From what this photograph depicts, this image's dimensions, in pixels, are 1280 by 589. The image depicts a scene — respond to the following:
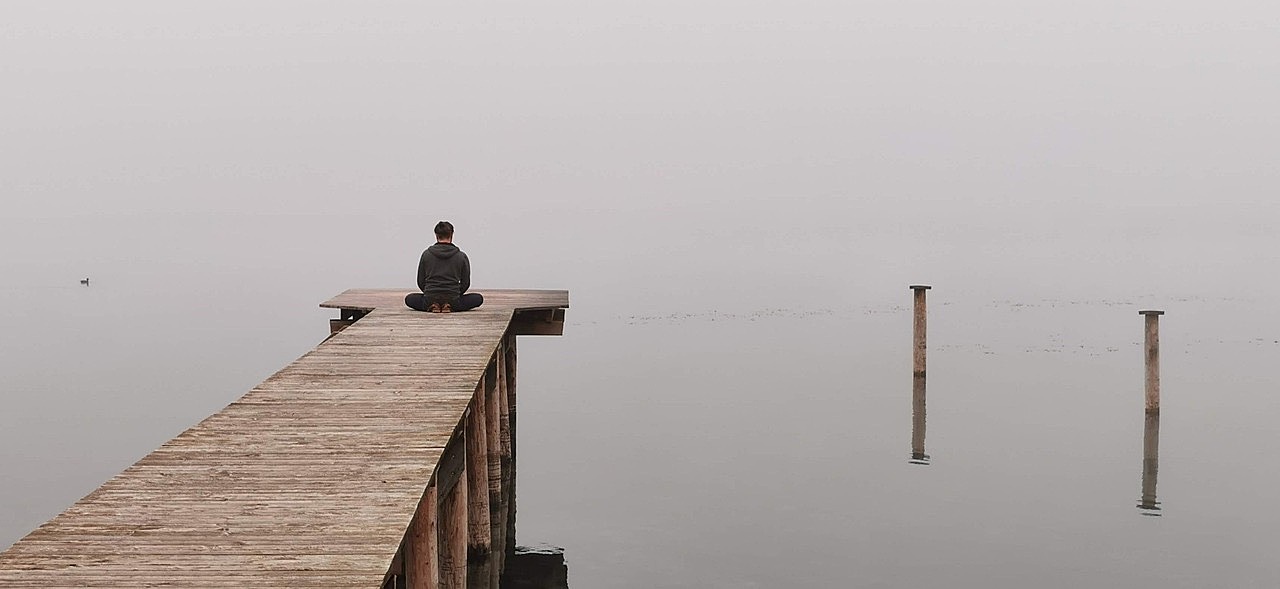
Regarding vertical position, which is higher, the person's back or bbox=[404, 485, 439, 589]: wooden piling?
the person's back

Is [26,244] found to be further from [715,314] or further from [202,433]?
[202,433]

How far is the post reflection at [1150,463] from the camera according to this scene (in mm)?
21391

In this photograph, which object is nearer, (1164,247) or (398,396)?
(398,396)

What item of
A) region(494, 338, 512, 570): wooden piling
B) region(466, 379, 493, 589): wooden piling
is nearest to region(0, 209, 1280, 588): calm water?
region(494, 338, 512, 570): wooden piling

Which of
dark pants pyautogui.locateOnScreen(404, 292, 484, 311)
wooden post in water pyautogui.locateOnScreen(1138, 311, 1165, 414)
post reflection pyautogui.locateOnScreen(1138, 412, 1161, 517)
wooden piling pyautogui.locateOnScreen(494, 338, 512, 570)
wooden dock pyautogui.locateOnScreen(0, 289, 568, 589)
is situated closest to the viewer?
wooden dock pyautogui.locateOnScreen(0, 289, 568, 589)

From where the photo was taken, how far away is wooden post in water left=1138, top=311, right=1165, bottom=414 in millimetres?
24266

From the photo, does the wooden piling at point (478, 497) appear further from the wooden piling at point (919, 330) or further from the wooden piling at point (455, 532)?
the wooden piling at point (919, 330)

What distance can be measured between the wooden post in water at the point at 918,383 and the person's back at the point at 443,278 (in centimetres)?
877

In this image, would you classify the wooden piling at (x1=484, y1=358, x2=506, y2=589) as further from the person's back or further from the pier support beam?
the person's back

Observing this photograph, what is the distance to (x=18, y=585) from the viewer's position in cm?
774

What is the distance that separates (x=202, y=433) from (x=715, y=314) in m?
38.4

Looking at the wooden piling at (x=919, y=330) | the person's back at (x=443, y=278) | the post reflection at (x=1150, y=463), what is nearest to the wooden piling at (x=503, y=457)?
the person's back at (x=443, y=278)

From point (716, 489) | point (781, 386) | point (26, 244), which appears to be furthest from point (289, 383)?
point (26, 244)

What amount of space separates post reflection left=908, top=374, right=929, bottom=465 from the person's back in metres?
8.72
